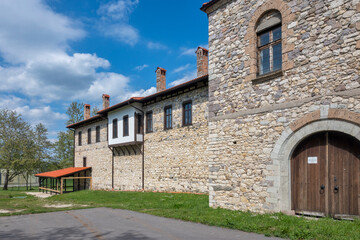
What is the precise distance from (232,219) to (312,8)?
560 centimetres

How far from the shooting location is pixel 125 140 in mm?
20281

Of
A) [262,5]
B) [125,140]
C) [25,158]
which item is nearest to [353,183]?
[262,5]

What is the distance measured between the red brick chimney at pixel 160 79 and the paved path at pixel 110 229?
44.5 ft

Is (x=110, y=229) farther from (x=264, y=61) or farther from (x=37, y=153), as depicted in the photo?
(x=37, y=153)

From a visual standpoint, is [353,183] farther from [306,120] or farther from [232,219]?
[232,219]

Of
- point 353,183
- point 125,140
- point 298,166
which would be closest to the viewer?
point 353,183

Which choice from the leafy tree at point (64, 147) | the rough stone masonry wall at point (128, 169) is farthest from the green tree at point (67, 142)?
the rough stone masonry wall at point (128, 169)

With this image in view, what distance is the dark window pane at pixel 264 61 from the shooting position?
8.52m

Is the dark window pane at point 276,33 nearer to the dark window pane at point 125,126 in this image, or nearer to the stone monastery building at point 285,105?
the stone monastery building at point 285,105

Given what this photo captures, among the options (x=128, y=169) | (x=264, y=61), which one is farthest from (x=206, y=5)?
(x=128, y=169)

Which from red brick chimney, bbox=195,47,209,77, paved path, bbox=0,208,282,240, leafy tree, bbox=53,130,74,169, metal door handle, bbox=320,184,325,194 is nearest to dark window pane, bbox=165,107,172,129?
red brick chimney, bbox=195,47,209,77

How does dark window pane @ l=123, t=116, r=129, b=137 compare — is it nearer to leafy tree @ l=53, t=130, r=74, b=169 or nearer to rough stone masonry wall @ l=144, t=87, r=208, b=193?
rough stone masonry wall @ l=144, t=87, r=208, b=193

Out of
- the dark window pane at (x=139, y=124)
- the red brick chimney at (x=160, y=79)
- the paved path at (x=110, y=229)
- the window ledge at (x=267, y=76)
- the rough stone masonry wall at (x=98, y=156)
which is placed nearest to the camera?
the paved path at (x=110, y=229)

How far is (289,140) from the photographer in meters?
7.58
